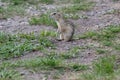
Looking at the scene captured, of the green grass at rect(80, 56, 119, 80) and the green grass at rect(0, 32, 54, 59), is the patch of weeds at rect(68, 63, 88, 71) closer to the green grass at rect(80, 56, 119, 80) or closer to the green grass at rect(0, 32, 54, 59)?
the green grass at rect(80, 56, 119, 80)

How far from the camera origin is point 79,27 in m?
11.1

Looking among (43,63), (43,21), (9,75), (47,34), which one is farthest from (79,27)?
(9,75)

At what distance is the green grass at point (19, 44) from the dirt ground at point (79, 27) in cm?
17

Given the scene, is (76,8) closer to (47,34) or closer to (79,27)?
(79,27)

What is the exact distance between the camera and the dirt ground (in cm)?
748

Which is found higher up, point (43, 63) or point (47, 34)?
point (43, 63)

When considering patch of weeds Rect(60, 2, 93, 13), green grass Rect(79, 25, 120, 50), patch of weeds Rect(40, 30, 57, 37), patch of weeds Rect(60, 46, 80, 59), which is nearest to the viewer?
patch of weeds Rect(60, 46, 80, 59)

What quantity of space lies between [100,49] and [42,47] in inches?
40.0

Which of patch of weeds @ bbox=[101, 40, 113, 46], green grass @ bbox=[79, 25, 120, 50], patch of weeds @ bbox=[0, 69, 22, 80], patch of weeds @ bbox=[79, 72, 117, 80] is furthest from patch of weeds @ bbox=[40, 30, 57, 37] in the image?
patch of weeds @ bbox=[79, 72, 117, 80]

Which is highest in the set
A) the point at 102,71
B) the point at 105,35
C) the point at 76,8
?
the point at 102,71

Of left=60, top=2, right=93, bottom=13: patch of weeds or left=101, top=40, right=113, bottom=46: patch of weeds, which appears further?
left=60, top=2, right=93, bottom=13: patch of weeds

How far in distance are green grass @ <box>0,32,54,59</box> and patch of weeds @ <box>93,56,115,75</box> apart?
150 cm

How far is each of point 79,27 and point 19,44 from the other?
227 cm

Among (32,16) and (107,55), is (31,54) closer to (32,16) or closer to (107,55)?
(107,55)
